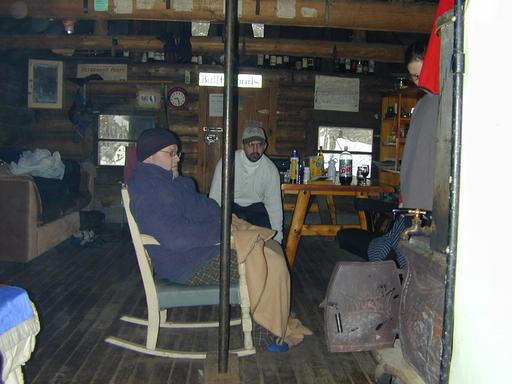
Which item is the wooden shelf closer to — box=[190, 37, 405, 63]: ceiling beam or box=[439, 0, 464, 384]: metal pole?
box=[190, 37, 405, 63]: ceiling beam

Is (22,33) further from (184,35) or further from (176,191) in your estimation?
(176,191)

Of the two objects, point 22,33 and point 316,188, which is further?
point 22,33

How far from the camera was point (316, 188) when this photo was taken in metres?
4.62

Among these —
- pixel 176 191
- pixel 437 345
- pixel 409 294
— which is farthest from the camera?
pixel 176 191

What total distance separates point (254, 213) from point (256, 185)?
0.29 metres

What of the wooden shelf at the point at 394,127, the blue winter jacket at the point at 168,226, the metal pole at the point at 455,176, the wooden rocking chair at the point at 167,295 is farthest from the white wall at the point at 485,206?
the wooden shelf at the point at 394,127

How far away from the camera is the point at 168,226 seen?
284 centimetres

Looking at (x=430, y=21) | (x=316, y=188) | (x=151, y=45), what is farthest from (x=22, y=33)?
(x=430, y=21)

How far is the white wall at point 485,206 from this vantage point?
1483 mm

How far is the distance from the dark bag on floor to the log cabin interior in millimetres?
33

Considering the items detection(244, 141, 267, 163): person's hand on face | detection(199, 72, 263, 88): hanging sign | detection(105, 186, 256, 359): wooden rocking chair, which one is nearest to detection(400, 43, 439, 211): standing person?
detection(105, 186, 256, 359): wooden rocking chair

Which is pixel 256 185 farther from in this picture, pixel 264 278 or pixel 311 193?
pixel 264 278

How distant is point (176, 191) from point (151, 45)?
4.33 meters

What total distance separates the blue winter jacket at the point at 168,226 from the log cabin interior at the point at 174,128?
0.59 metres
